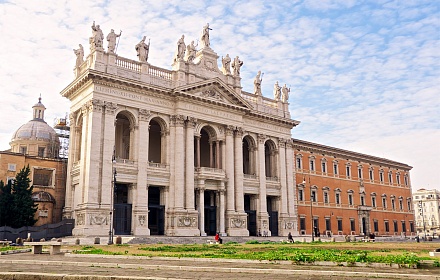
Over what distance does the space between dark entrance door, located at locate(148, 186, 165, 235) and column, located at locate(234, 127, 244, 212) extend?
8.67 m

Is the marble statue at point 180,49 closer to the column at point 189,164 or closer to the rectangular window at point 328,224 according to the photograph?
the column at point 189,164

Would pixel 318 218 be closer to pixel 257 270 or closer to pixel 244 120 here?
pixel 244 120

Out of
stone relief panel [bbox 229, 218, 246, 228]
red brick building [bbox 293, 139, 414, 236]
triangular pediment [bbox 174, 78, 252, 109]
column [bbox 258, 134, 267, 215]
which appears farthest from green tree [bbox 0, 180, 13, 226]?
red brick building [bbox 293, 139, 414, 236]

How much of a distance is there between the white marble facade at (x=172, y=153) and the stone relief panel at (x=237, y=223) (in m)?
0.10

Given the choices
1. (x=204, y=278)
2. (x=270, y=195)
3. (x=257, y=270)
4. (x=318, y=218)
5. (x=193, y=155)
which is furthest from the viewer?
(x=318, y=218)

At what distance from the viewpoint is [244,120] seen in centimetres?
5200

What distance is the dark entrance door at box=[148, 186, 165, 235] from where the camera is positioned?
43.1 meters

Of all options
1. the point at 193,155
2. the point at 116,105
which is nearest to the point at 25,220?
the point at 116,105

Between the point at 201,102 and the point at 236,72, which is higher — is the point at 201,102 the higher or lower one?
the lower one

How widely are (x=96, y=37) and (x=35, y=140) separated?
21764mm

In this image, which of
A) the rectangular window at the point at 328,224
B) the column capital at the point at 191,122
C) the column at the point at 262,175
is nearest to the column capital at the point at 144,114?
the column capital at the point at 191,122

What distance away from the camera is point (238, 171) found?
49.1 m

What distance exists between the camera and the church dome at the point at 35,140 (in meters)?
57.3

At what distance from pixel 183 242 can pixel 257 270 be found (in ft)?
86.3
